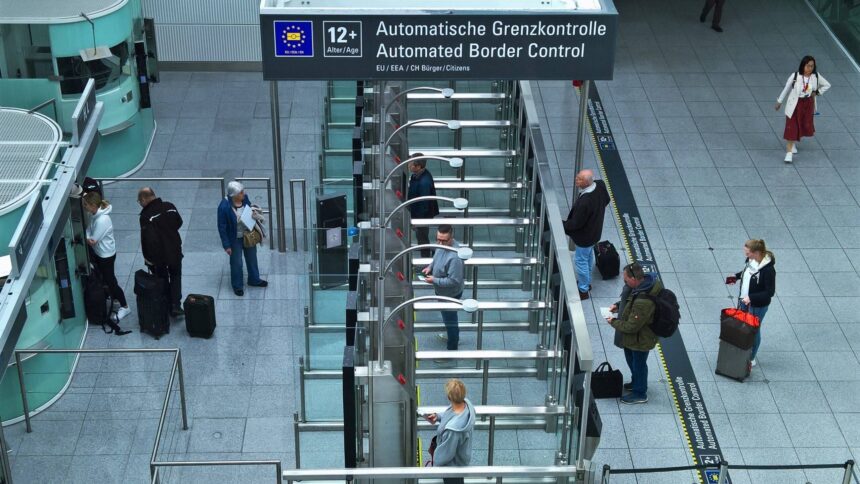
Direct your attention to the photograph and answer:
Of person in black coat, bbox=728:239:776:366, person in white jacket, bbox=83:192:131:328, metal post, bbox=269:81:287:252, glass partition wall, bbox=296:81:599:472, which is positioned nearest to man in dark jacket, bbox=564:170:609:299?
glass partition wall, bbox=296:81:599:472

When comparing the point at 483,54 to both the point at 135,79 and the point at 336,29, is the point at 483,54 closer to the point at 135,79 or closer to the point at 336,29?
the point at 336,29

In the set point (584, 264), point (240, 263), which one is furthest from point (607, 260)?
point (240, 263)

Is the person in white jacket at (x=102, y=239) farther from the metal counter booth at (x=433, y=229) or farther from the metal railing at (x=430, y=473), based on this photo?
the metal railing at (x=430, y=473)

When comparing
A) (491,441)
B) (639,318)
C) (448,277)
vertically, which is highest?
(448,277)

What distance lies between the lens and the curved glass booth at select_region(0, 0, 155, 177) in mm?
14977

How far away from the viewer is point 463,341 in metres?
11.9

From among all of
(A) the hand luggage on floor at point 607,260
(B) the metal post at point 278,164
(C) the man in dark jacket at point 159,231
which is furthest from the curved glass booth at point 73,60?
(A) the hand luggage on floor at point 607,260

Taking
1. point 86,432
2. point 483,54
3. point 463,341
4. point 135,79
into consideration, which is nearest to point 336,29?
point 483,54

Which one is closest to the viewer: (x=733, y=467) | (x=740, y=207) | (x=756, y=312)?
(x=733, y=467)

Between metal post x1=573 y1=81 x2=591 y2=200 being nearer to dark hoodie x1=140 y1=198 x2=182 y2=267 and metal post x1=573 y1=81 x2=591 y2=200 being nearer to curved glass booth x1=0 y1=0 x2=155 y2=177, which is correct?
dark hoodie x1=140 y1=198 x2=182 y2=267

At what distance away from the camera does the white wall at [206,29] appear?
1923 centimetres

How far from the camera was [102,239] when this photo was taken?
1312 centimetres

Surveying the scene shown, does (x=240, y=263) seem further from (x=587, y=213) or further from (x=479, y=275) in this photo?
(x=587, y=213)

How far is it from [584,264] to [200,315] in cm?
422
